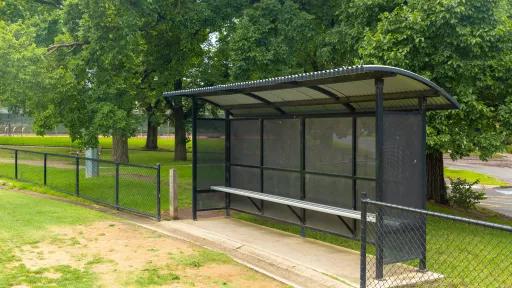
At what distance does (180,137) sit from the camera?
96.7 feet

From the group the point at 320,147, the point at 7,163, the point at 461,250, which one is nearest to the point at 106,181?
the point at 7,163

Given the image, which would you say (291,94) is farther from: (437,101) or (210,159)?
(210,159)

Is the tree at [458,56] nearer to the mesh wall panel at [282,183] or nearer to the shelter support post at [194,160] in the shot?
the mesh wall panel at [282,183]

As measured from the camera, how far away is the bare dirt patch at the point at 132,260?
650 cm

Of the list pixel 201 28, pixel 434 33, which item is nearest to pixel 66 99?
pixel 201 28

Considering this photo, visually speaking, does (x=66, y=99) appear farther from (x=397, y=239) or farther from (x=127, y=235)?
(x=397, y=239)

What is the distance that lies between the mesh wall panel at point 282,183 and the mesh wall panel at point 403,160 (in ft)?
9.72

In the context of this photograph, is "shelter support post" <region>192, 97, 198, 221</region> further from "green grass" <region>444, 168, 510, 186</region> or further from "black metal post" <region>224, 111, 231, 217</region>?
"green grass" <region>444, 168, 510, 186</region>

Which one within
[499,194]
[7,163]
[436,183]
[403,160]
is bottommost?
[499,194]

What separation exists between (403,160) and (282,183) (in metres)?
3.55

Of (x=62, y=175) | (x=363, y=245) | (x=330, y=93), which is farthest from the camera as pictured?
(x=62, y=175)

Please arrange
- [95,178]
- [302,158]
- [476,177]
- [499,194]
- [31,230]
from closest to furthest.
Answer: [31,230], [302,158], [95,178], [499,194], [476,177]

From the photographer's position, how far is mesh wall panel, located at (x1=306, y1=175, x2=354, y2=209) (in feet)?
28.5

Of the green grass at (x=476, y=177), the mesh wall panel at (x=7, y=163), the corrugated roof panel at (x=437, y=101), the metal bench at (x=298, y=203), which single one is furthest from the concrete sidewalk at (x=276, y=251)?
the green grass at (x=476, y=177)
